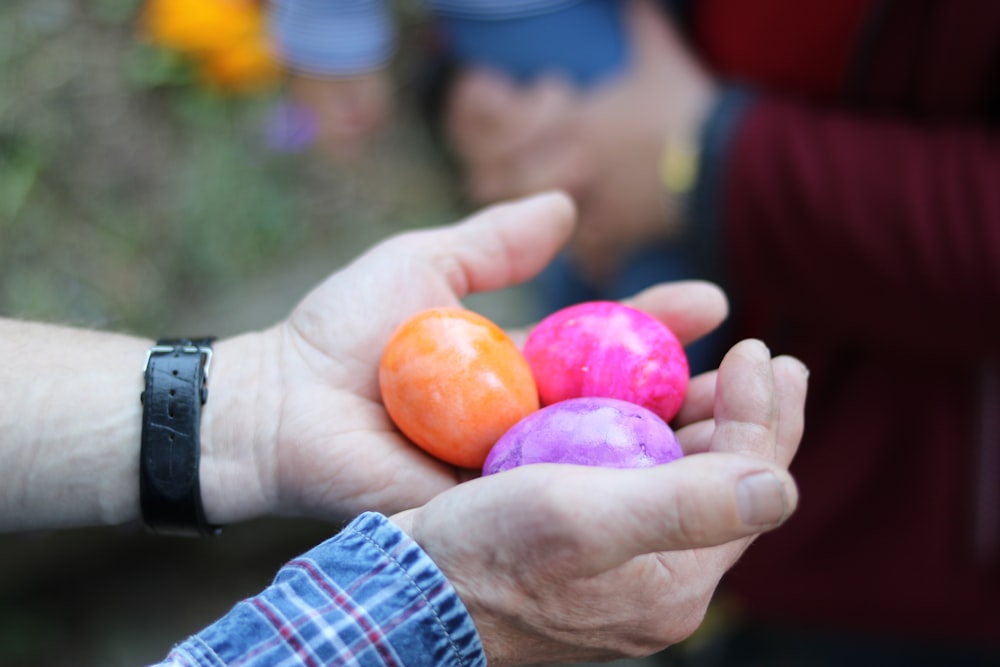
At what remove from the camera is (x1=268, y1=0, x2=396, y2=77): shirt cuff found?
8.38 ft

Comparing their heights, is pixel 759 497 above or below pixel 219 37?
below

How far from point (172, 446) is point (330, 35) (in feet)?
5.31

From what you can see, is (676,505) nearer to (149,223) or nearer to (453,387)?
(453,387)

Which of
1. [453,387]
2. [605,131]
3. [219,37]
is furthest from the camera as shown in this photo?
[219,37]

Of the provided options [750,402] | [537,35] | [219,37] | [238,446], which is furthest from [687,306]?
[219,37]

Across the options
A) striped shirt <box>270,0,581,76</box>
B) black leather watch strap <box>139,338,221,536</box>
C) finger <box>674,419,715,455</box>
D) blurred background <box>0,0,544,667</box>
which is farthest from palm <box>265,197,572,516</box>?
striped shirt <box>270,0,581,76</box>

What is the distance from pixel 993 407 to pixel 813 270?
0.44 metres

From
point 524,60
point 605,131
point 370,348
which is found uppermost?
point 524,60

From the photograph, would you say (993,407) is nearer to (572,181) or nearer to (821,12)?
(821,12)

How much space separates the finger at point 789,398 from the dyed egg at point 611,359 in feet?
0.68

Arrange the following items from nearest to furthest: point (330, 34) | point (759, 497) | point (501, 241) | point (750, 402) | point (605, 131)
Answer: point (759, 497) → point (750, 402) → point (501, 241) → point (605, 131) → point (330, 34)

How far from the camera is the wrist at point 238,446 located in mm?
1379

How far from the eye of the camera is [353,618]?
990 millimetres

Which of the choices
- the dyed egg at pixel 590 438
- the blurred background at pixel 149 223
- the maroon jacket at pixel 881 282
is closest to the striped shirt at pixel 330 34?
the blurred background at pixel 149 223
